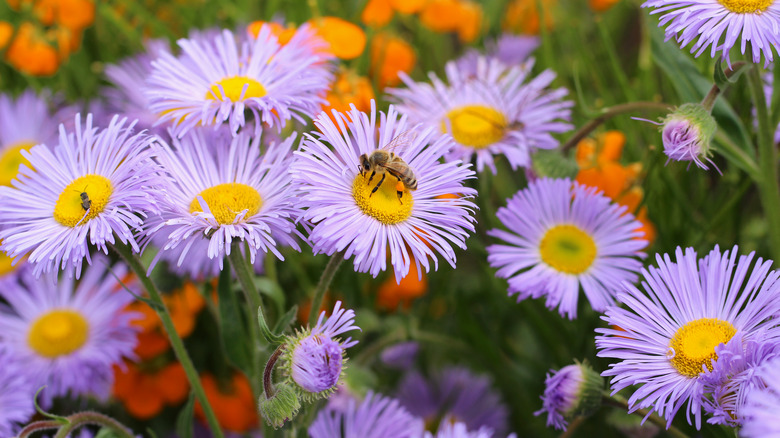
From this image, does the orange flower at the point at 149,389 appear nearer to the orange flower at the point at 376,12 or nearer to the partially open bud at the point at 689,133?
the orange flower at the point at 376,12

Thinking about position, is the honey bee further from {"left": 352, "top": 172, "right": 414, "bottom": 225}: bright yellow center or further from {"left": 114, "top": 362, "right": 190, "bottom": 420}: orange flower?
{"left": 114, "top": 362, "right": 190, "bottom": 420}: orange flower

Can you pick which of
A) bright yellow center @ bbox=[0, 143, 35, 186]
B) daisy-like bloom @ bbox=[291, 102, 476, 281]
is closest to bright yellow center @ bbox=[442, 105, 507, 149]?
daisy-like bloom @ bbox=[291, 102, 476, 281]

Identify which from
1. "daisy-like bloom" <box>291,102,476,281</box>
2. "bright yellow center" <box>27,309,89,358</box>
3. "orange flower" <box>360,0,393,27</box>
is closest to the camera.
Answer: "daisy-like bloom" <box>291,102,476,281</box>

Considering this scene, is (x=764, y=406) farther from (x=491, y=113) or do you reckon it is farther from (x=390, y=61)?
(x=390, y=61)

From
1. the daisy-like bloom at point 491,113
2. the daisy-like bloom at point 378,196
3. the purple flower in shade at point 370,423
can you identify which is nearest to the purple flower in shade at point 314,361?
the daisy-like bloom at point 378,196

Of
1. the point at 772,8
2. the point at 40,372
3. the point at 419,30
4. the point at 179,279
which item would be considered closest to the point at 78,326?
the point at 40,372

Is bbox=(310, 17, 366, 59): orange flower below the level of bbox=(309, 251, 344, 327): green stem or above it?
above
